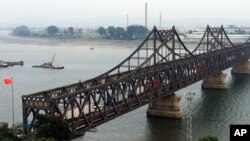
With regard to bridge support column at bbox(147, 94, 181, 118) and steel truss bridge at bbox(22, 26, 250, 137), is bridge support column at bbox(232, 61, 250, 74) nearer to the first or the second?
steel truss bridge at bbox(22, 26, 250, 137)

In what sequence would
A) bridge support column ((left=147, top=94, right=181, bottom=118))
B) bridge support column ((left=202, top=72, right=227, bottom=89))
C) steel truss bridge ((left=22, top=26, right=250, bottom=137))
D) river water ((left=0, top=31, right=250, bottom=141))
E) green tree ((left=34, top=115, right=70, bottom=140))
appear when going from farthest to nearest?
bridge support column ((left=202, top=72, right=227, bottom=89)), bridge support column ((left=147, top=94, right=181, bottom=118)), river water ((left=0, top=31, right=250, bottom=141)), steel truss bridge ((left=22, top=26, right=250, bottom=137)), green tree ((left=34, top=115, right=70, bottom=140))

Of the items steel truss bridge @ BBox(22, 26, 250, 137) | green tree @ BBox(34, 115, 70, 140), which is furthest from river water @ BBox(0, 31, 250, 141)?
green tree @ BBox(34, 115, 70, 140)

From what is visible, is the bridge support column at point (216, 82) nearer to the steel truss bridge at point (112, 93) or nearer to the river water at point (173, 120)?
the river water at point (173, 120)

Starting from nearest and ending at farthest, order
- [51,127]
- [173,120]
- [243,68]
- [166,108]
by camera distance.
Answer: [51,127] → [173,120] → [166,108] → [243,68]

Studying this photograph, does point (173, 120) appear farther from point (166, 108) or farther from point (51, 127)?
point (51, 127)

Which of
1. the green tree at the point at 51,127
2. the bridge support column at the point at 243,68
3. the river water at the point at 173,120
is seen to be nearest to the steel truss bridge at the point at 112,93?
the green tree at the point at 51,127

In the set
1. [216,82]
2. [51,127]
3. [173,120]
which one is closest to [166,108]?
[173,120]
